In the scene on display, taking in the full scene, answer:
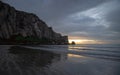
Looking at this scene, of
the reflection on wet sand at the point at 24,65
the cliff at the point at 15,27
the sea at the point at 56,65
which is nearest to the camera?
the reflection on wet sand at the point at 24,65

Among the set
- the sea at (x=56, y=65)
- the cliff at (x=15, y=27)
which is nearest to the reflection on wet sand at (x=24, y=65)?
the sea at (x=56, y=65)

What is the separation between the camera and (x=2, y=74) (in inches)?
293

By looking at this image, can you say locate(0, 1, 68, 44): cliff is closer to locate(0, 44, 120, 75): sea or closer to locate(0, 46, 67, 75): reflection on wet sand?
locate(0, 44, 120, 75): sea

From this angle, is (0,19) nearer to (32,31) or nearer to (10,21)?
(10,21)

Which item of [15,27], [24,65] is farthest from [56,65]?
[15,27]

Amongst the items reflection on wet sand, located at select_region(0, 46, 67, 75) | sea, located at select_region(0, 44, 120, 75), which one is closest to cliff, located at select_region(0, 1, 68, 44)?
sea, located at select_region(0, 44, 120, 75)

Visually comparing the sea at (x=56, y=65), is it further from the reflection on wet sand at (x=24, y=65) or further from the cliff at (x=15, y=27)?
the cliff at (x=15, y=27)

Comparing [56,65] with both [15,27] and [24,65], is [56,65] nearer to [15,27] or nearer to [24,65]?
[24,65]

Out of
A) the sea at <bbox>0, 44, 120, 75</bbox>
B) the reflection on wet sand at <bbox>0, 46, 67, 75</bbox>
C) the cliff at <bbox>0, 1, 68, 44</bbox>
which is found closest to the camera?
the reflection on wet sand at <bbox>0, 46, 67, 75</bbox>

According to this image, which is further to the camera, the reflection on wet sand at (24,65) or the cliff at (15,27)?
the cliff at (15,27)

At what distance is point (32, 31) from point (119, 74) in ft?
485

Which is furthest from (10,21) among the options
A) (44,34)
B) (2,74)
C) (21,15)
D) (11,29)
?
(2,74)

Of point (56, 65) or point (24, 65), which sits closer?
point (24, 65)

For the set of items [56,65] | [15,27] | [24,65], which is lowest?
[56,65]
